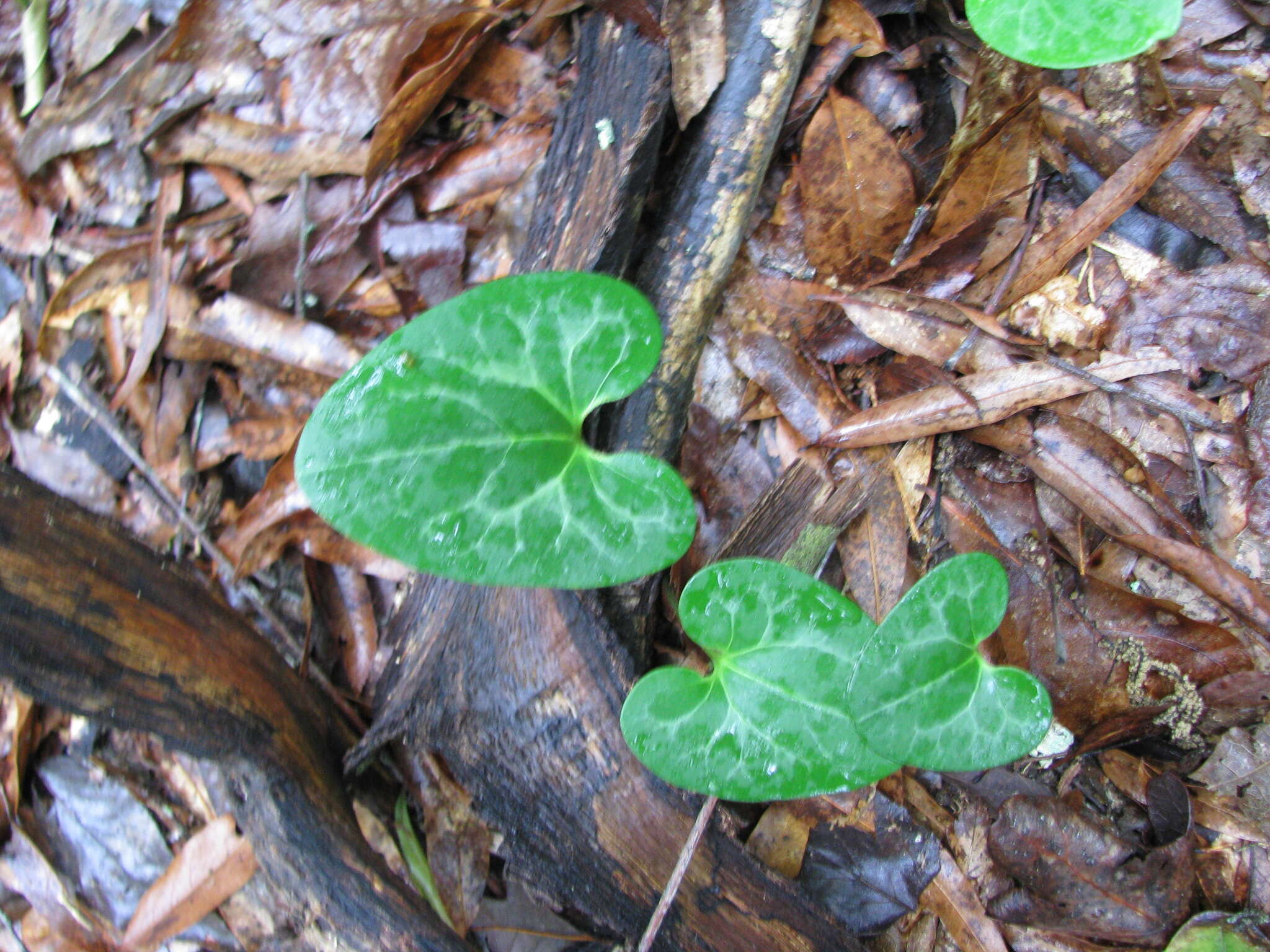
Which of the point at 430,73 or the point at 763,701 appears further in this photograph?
the point at 430,73

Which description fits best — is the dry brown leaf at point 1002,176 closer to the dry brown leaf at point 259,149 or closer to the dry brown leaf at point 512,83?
the dry brown leaf at point 512,83

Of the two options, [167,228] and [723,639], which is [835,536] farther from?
[167,228]

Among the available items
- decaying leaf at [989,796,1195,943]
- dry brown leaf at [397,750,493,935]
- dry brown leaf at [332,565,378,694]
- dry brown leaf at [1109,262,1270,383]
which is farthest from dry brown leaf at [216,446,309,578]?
dry brown leaf at [1109,262,1270,383]

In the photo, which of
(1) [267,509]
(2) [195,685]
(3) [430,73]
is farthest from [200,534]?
(3) [430,73]

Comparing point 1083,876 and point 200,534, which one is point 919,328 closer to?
point 1083,876

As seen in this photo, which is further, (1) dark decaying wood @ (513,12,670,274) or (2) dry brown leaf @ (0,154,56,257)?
(2) dry brown leaf @ (0,154,56,257)

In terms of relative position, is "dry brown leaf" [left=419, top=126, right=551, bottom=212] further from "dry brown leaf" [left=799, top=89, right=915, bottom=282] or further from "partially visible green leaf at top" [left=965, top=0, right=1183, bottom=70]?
"partially visible green leaf at top" [left=965, top=0, right=1183, bottom=70]
